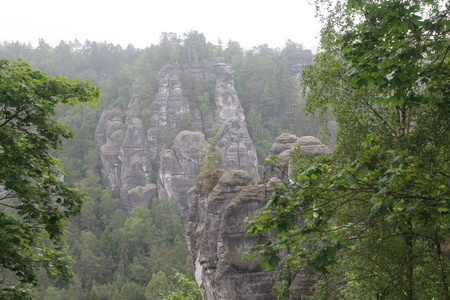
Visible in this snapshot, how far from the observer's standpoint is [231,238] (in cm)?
1595

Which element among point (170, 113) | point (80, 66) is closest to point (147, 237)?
point (170, 113)

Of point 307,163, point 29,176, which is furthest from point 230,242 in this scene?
point 307,163

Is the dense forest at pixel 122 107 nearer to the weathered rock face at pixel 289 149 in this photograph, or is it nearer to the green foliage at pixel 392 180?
the weathered rock face at pixel 289 149

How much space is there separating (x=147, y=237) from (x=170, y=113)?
22.6 metres

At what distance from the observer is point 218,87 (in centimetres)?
6150

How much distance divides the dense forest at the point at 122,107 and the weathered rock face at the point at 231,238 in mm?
9868

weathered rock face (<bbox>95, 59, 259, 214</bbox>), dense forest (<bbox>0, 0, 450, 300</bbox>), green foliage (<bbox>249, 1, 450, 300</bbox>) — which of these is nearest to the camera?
green foliage (<bbox>249, 1, 450, 300</bbox>)

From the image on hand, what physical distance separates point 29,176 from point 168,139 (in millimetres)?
50672

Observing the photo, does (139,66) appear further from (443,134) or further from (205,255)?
(443,134)

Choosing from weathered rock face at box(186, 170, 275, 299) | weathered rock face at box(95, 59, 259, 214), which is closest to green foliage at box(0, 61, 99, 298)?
weathered rock face at box(186, 170, 275, 299)

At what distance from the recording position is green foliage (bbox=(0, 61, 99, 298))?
5.32 m

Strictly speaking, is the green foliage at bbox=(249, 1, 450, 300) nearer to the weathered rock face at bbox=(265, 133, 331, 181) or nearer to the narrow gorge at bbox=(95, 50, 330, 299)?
the weathered rock face at bbox=(265, 133, 331, 181)

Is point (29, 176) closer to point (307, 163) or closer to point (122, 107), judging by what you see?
point (307, 163)

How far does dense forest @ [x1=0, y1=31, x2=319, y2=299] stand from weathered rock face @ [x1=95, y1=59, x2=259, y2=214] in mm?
2192
